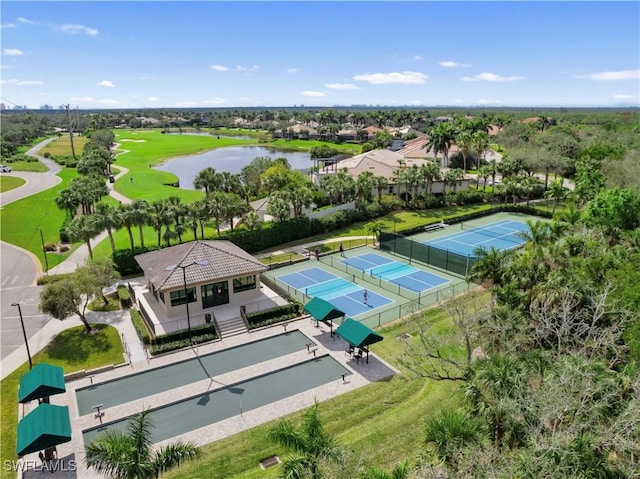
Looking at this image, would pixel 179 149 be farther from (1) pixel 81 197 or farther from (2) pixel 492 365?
(2) pixel 492 365

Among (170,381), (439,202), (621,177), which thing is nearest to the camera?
(170,381)

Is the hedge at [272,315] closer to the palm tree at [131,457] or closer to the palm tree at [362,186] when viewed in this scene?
the palm tree at [131,457]

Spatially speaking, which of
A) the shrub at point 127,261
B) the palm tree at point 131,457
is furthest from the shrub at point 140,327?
the palm tree at point 131,457

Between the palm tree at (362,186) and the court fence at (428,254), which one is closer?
the court fence at (428,254)

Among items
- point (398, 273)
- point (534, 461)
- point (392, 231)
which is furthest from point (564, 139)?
point (534, 461)

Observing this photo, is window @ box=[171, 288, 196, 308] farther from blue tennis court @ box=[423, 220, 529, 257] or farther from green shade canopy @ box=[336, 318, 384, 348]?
blue tennis court @ box=[423, 220, 529, 257]

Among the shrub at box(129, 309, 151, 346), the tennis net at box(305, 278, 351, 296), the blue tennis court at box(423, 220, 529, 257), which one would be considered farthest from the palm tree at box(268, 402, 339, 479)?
the blue tennis court at box(423, 220, 529, 257)
